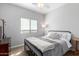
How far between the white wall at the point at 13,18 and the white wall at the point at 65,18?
1.21 ft

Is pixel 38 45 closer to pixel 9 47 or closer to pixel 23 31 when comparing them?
pixel 23 31

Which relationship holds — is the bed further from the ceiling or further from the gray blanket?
the ceiling

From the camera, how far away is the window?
1.52 metres

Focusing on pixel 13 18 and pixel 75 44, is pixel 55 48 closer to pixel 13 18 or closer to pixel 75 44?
pixel 75 44

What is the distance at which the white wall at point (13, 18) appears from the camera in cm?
145

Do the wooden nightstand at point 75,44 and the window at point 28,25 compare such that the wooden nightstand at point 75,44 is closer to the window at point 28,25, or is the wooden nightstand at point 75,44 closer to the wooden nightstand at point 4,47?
the window at point 28,25

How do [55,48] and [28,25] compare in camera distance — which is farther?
[28,25]

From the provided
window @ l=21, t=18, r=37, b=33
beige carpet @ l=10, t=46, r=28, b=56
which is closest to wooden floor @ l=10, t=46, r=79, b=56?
beige carpet @ l=10, t=46, r=28, b=56

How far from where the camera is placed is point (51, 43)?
1402 mm

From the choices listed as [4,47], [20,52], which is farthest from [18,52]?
[4,47]

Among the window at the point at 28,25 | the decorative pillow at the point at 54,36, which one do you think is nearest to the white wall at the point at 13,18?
the window at the point at 28,25

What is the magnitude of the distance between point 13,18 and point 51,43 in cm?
78

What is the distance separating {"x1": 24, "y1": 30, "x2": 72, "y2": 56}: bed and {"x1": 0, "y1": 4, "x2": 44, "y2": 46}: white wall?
17 centimetres

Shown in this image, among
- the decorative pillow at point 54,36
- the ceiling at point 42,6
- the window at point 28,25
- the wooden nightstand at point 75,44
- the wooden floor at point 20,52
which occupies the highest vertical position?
the ceiling at point 42,6
